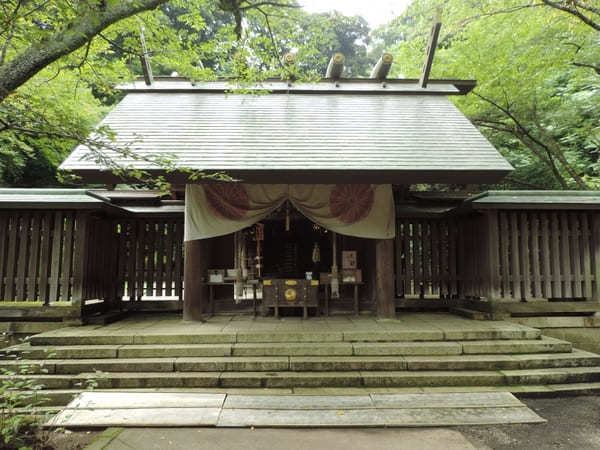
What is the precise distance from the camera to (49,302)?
679 centimetres

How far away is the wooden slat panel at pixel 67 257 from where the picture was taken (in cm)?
679

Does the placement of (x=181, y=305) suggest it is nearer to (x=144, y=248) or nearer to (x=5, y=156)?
(x=144, y=248)

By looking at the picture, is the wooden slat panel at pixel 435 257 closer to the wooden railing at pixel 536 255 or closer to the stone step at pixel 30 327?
the wooden railing at pixel 536 255

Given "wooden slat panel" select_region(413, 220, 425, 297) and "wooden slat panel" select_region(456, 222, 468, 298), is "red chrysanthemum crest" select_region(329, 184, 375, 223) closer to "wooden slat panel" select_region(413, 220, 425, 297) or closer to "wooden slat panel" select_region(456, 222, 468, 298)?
"wooden slat panel" select_region(413, 220, 425, 297)

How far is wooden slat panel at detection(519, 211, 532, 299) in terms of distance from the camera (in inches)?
282

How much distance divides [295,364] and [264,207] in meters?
3.06

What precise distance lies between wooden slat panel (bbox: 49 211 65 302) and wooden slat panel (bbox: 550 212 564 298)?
10230mm

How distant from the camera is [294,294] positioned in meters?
7.38

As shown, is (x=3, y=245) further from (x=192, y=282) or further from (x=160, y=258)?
(x=192, y=282)

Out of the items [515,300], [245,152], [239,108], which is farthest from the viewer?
[239,108]

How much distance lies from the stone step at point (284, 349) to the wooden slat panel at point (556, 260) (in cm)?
177

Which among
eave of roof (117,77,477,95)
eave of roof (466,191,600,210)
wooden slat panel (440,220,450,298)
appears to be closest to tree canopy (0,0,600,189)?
eave of roof (117,77,477,95)

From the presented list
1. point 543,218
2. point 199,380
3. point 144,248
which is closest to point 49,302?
point 144,248

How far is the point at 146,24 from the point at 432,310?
27.0 ft
